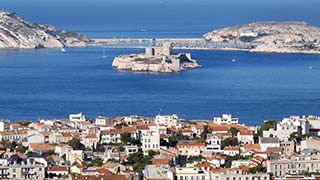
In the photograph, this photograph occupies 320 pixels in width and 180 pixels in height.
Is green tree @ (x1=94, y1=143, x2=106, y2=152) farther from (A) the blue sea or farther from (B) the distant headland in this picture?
(B) the distant headland

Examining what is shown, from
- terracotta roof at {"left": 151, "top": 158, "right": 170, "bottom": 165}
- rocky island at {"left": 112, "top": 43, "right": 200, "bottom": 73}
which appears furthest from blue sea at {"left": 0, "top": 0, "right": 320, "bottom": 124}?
terracotta roof at {"left": 151, "top": 158, "right": 170, "bottom": 165}

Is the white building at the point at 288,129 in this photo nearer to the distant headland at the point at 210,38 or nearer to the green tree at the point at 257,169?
the green tree at the point at 257,169

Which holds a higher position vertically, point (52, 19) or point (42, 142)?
point (52, 19)

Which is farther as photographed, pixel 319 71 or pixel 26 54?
pixel 26 54

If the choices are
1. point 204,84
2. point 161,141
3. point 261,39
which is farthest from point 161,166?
point 261,39

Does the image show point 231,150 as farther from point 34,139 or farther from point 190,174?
point 190,174

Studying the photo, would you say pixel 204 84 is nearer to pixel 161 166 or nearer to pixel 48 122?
pixel 48 122
